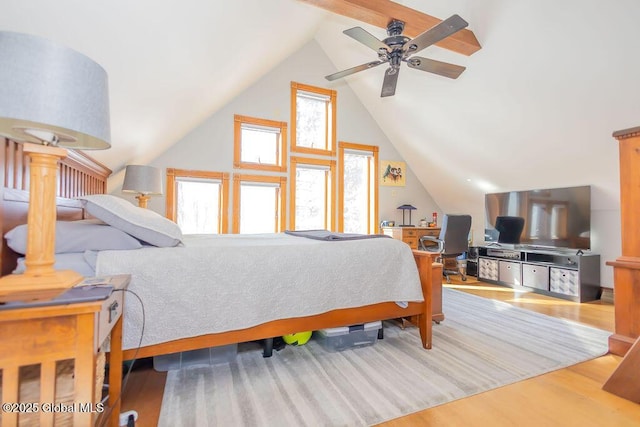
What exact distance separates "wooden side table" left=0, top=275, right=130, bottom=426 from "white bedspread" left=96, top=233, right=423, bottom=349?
55cm

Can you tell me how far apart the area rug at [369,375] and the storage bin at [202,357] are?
0.13 feet

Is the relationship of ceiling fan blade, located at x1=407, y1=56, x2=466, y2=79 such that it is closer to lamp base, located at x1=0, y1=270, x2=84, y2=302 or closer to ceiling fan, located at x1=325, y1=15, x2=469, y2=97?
ceiling fan, located at x1=325, y1=15, x2=469, y2=97

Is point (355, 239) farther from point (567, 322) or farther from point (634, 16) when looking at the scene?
point (634, 16)

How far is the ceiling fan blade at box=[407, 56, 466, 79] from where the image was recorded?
2.48 metres

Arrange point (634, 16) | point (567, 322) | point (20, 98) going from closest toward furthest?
point (20, 98)
point (634, 16)
point (567, 322)

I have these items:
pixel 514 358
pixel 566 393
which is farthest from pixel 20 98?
pixel 514 358

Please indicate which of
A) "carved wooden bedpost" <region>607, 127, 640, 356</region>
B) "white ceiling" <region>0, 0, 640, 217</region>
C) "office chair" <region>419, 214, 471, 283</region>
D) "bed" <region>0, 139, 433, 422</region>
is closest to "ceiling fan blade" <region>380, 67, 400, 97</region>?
"white ceiling" <region>0, 0, 640, 217</region>

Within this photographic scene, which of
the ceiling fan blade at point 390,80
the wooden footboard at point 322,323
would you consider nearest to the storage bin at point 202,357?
the wooden footboard at point 322,323

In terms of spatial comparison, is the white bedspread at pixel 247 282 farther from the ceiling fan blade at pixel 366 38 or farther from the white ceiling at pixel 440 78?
the ceiling fan blade at pixel 366 38

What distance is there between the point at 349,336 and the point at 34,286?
1749mm

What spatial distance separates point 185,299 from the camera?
143 centimetres

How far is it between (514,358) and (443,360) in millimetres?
503

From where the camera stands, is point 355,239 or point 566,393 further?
point 355,239

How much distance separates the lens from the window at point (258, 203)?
14.3 feet
